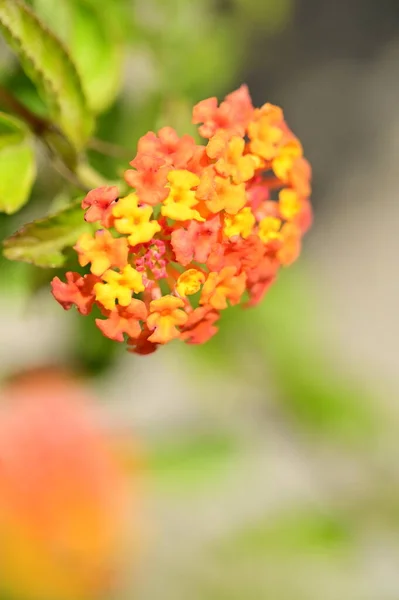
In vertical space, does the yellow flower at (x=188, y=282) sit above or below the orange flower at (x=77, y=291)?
above

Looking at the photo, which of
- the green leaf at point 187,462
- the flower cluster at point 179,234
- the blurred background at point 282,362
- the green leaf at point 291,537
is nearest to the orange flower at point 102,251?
the flower cluster at point 179,234

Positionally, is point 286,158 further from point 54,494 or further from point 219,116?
point 54,494

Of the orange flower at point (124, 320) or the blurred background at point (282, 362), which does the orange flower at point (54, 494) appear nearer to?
the blurred background at point (282, 362)

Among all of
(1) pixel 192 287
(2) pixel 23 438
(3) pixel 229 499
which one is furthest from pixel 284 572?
(1) pixel 192 287

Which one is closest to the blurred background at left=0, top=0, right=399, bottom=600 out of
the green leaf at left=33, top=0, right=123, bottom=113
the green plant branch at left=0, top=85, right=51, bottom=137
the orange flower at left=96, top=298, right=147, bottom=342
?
the green leaf at left=33, top=0, right=123, bottom=113

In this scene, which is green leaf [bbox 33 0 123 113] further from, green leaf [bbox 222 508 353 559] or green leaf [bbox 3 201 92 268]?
green leaf [bbox 222 508 353 559]

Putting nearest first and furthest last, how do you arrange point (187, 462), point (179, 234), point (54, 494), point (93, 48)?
point (179, 234) → point (93, 48) → point (54, 494) → point (187, 462)

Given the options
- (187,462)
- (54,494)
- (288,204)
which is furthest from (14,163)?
(187,462)

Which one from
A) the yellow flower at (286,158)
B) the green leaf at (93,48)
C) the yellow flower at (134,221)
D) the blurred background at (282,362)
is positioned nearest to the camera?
the yellow flower at (134,221)
